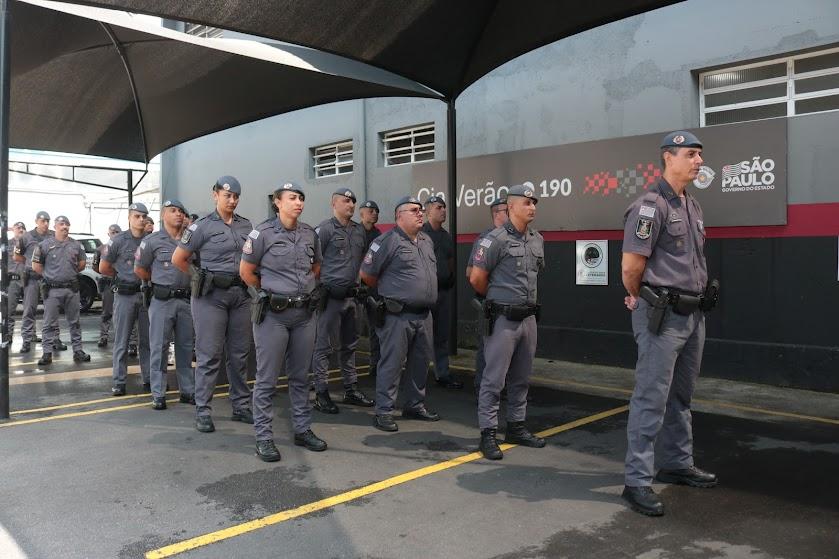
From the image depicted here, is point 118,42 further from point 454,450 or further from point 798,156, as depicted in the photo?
point 798,156

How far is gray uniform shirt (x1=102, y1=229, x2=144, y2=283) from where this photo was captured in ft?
23.8

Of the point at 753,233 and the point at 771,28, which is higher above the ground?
the point at 771,28

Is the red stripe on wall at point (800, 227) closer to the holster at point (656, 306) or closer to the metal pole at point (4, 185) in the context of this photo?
the holster at point (656, 306)

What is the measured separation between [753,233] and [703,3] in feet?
8.81

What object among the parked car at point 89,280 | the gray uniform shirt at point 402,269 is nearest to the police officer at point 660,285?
the gray uniform shirt at point 402,269

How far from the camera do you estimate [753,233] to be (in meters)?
7.20

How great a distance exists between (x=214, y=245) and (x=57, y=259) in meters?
5.05

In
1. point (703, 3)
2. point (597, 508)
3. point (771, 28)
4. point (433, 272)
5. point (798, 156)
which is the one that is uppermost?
point (703, 3)

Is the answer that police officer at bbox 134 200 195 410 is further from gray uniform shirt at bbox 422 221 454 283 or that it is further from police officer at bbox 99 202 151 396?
gray uniform shirt at bbox 422 221 454 283

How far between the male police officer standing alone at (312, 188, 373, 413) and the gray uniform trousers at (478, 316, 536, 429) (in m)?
1.92

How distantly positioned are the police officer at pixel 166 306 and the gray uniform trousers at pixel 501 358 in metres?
3.22

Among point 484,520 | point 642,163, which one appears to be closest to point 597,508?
point 484,520

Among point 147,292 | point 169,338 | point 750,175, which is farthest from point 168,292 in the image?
point 750,175

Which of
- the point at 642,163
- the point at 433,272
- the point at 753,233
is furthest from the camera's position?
the point at 642,163
